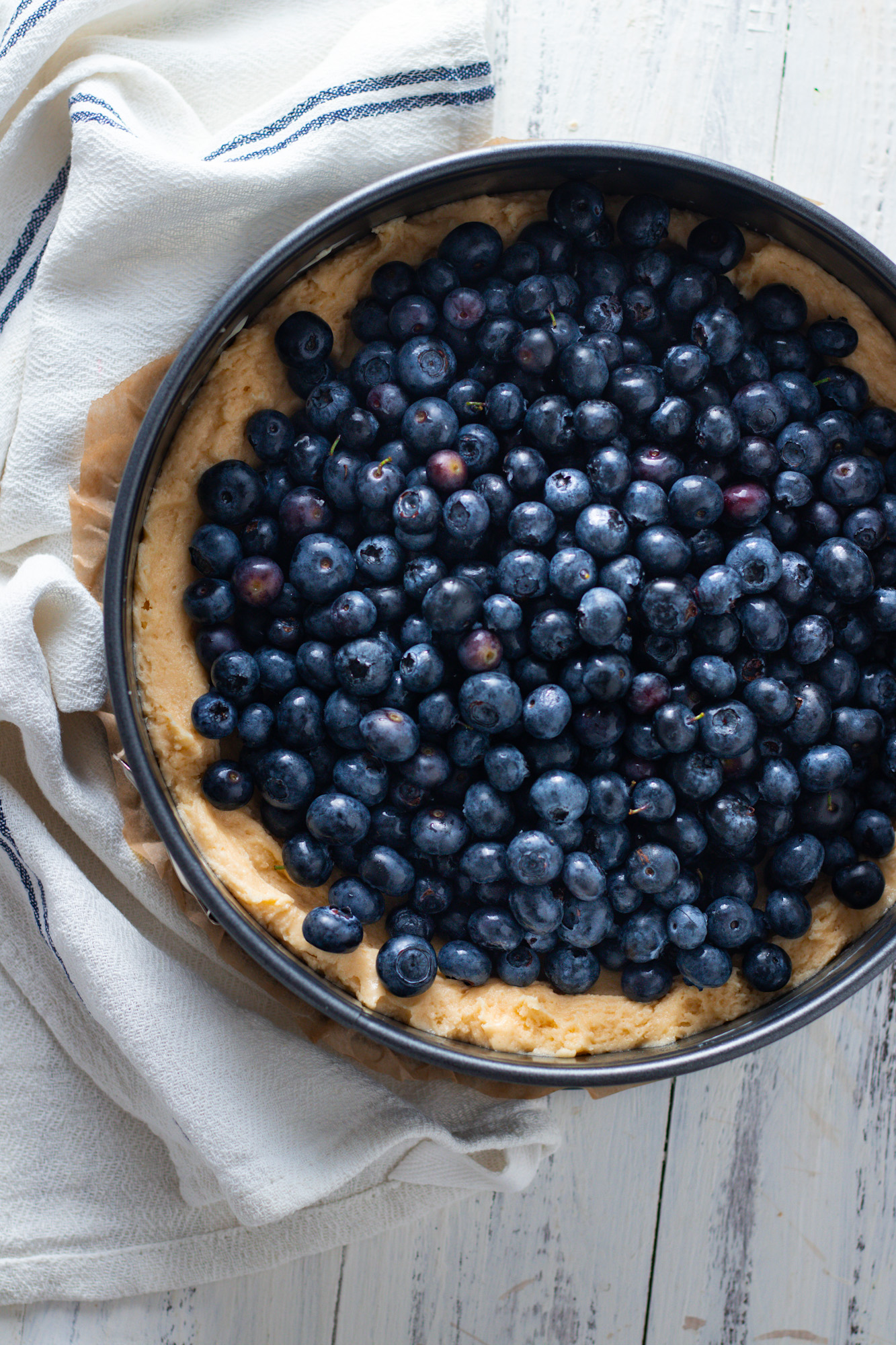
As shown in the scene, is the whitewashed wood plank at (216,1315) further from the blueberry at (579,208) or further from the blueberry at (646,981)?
the blueberry at (579,208)

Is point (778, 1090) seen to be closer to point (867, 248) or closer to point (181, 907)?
point (181, 907)

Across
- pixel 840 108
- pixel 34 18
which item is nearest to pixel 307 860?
pixel 34 18

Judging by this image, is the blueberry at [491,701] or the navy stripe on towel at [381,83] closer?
the blueberry at [491,701]

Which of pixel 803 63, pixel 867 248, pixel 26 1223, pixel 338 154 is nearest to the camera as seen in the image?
pixel 867 248

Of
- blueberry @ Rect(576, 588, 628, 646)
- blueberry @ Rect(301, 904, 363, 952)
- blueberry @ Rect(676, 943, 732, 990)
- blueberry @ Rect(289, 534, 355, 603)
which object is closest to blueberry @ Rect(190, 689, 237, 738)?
blueberry @ Rect(289, 534, 355, 603)

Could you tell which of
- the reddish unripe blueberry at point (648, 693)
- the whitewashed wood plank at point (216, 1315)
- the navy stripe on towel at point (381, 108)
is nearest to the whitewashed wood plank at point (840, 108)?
the navy stripe on towel at point (381, 108)

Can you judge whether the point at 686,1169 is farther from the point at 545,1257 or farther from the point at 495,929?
the point at 495,929

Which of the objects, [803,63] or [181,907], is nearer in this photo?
[181,907]

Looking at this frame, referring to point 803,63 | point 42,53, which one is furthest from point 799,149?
point 42,53
